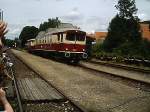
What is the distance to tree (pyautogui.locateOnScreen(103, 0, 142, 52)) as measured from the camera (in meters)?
74.9

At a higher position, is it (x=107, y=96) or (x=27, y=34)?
(x=27, y=34)

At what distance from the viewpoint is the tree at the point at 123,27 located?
74.9m

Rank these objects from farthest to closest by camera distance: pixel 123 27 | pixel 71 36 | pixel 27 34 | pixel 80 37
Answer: pixel 27 34, pixel 123 27, pixel 80 37, pixel 71 36

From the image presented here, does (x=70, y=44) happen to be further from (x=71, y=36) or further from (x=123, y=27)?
(x=123, y=27)

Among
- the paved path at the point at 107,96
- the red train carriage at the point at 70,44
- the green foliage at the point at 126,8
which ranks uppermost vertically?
the green foliage at the point at 126,8

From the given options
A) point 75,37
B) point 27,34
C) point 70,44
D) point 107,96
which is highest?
point 27,34

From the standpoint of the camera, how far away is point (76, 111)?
923 centimetres

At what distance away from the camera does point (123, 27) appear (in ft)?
268

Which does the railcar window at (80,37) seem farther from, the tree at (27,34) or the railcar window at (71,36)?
the tree at (27,34)

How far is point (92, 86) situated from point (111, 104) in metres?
4.21

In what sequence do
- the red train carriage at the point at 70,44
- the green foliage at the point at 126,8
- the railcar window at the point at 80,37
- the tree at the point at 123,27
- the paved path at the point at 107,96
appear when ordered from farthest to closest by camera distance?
the green foliage at the point at 126,8
the tree at the point at 123,27
the railcar window at the point at 80,37
the red train carriage at the point at 70,44
the paved path at the point at 107,96

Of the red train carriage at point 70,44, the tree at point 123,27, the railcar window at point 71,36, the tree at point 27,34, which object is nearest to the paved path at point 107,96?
the red train carriage at point 70,44

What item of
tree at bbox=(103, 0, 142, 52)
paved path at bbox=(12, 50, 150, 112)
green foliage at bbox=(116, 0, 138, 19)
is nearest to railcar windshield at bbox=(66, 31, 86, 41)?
paved path at bbox=(12, 50, 150, 112)

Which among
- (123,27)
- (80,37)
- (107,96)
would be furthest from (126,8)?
(107,96)
